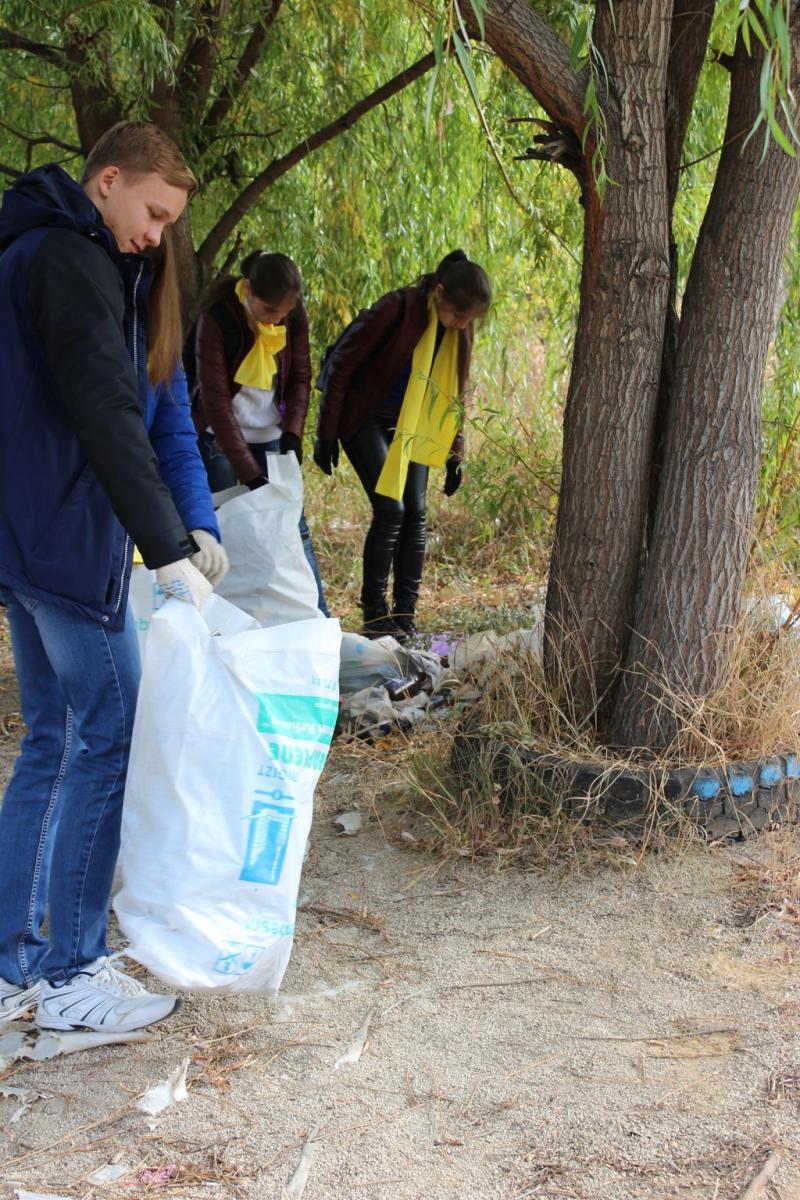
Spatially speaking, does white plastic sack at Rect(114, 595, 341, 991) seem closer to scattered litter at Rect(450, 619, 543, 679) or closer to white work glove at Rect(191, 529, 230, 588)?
white work glove at Rect(191, 529, 230, 588)

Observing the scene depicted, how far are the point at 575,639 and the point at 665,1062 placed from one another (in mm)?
1503

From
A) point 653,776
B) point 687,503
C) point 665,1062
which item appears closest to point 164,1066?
point 665,1062

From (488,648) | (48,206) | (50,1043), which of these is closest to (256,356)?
(488,648)

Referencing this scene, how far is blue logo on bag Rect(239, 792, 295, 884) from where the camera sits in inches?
93.3

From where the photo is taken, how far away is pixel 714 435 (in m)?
3.51

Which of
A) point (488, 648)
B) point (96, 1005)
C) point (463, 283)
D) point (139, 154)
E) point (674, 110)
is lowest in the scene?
point (96, 1005)

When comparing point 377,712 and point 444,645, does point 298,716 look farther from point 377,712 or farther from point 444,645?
point 444,645

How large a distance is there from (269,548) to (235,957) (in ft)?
7.17

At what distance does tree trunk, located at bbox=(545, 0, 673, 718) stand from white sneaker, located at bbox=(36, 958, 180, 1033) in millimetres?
1660

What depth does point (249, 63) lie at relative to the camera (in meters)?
5.82

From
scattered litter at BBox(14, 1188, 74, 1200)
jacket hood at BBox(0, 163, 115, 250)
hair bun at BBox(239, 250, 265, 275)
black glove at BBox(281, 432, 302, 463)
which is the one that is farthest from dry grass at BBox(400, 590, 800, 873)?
hair bun at BBox(239, 250, 265, 275)

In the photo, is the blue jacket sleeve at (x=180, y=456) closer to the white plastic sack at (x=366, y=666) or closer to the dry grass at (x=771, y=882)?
the dry grass at (x=771, y=882)

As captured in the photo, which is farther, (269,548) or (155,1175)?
(269,548)

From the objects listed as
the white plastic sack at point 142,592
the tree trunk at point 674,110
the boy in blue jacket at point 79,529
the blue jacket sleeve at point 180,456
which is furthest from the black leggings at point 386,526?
the boy in blue jacket at point 79,529
